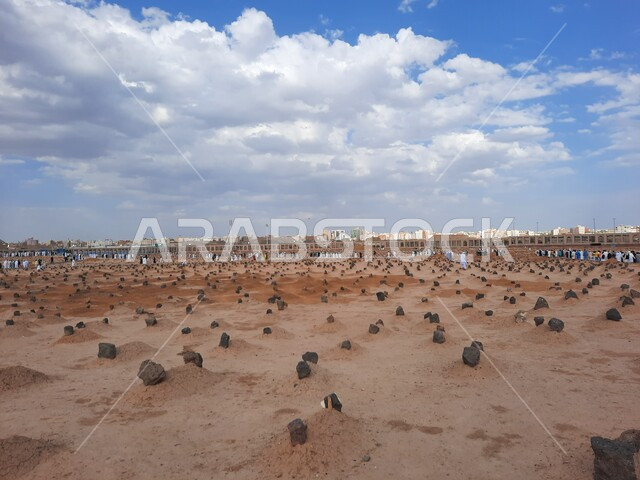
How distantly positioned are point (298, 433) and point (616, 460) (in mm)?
4093

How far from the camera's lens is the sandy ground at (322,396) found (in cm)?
643

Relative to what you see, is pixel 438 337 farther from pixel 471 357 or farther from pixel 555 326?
pixel 555 326

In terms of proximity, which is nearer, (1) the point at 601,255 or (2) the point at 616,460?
(2) the point at 616,460

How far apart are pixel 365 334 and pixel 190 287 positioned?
21.5 meters

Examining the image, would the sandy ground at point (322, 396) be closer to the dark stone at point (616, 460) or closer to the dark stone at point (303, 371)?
the dark stone at point (303, 371)

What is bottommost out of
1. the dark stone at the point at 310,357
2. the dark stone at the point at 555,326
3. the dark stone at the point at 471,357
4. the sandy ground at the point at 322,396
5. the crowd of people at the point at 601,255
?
the sandy ground at the point at 322,396

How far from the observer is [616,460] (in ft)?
17.2

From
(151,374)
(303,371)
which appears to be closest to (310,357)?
(303,371)

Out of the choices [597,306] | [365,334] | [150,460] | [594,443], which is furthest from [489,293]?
[150,460]

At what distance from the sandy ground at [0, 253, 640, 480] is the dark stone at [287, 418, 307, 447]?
0.09 meters

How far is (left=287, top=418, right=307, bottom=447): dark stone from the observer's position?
6429 mm

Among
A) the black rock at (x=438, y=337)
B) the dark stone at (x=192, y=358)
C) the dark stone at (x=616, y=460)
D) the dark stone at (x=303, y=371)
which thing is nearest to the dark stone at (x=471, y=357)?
the black rock at (x=438, y=337)

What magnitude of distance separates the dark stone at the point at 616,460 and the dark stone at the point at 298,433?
3.86m

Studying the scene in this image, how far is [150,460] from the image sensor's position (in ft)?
22.0
